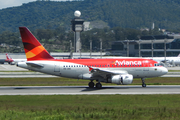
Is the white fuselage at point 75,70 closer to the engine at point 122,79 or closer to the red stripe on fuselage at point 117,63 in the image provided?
the red stripe on fuselage at point 117,63

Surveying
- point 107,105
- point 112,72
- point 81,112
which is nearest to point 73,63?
point 112,72

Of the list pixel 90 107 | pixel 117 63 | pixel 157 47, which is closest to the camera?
pixel 90 107

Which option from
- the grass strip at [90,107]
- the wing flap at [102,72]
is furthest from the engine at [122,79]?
the grass strip at [90,107]

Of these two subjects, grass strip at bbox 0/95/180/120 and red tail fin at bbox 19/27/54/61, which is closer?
grass strip at bbox 0/95/180/120

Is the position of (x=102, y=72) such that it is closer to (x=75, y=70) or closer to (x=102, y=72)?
(x=102, y=72)

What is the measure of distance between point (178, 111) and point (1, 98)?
1800 centimetres

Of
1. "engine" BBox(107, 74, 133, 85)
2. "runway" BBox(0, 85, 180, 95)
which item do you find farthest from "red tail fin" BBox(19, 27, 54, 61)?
"engine" BBox(107, 74, 133, 85)

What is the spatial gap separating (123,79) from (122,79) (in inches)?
5.0

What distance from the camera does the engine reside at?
38.5 meters

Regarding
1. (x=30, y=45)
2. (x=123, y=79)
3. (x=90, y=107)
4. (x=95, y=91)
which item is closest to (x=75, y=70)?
(x=95, y=91)

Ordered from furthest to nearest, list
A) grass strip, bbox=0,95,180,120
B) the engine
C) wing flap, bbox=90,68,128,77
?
1. wing flap, bbox=90,68,128,77
2. the engine
3. grass strip, bbox=0,95,180,120

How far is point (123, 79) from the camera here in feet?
126

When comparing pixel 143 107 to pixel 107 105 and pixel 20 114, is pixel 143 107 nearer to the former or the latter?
pixel 107 105

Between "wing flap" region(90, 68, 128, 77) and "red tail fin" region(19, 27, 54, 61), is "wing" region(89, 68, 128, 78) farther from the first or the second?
"red tail fin" region(19, 27, 54, 61)
